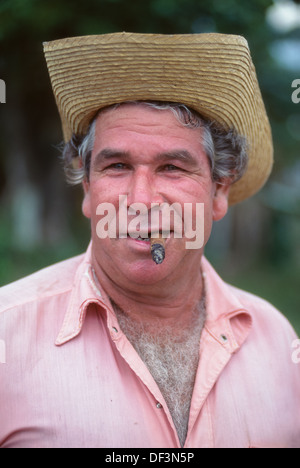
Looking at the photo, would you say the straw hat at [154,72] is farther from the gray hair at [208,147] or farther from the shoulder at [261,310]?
the shoulder at [261,310]

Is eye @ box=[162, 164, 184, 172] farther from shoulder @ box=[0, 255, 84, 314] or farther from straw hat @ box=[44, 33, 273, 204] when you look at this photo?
shoulder @ box=[0, 255, 84, 314]

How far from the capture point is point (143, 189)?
2.01 metres

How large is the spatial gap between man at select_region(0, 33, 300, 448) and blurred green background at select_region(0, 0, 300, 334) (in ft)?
11.6

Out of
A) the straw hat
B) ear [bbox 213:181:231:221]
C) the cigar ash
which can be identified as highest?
the straw hat

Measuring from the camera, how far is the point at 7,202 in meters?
9.77

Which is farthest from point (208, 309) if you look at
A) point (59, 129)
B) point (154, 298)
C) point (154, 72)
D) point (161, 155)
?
point (59, 129)

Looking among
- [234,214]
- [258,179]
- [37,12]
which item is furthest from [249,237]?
[258,179]

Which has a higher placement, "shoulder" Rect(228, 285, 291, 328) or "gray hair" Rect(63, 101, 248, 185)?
"gray hair" Rect(63, 101, 248, 185)

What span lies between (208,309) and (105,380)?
0.70m

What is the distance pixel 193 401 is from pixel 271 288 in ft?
30.8

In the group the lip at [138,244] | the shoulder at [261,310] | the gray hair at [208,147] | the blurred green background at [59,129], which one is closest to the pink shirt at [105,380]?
the shoulder at [261,310]

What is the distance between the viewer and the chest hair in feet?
6.64

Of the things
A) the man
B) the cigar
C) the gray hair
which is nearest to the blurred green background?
the gray hair

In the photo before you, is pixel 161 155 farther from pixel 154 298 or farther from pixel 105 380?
pixel 105 380
